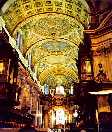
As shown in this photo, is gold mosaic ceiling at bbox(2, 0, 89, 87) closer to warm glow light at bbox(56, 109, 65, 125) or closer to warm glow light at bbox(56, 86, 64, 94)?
warm glow light at bbox(56, 86, 64, 94)

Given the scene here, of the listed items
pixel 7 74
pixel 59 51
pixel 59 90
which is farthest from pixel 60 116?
pixel 7 74

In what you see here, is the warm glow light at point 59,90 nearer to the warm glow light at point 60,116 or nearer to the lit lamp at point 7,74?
the warm glow light at point 60,116

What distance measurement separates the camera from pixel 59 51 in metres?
33.3

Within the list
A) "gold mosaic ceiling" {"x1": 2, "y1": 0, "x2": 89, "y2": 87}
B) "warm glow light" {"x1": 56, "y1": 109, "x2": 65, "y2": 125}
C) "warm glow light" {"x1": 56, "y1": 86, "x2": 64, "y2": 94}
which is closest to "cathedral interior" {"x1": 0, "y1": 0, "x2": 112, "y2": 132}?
"gold mosaic ceiling" {"x1": 2, "y1": 0, "x2": 89, "y2": 87}

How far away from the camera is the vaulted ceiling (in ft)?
70.2

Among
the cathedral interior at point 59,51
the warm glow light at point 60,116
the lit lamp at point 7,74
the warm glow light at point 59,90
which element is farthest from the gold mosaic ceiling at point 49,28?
the warm glow light at point 60,116

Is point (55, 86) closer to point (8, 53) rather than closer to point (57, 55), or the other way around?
point (57, 55)

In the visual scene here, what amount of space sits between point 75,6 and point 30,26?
20.6 feet

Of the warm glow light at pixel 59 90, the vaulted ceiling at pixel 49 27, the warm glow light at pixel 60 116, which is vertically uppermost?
the vaulted ceiling at pixel 49 27

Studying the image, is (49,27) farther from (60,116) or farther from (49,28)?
(60,116)

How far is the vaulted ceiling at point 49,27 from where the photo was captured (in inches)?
842

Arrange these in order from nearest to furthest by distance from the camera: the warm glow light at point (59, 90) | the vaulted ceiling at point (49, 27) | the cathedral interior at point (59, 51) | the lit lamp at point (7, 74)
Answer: the cathedral interior at point (59, 51) < the lit lamp at point (7, 74) < the vaulted ceiling at point (49, 27) < the warm glow light at point (59, 90)

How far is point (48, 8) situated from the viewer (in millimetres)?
22344

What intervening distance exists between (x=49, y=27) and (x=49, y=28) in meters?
0.22
